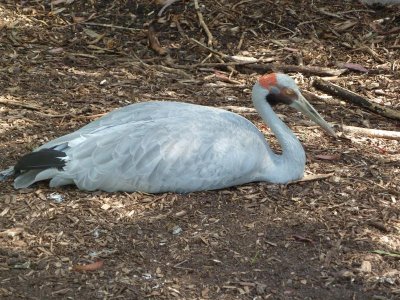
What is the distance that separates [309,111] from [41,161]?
2.11m

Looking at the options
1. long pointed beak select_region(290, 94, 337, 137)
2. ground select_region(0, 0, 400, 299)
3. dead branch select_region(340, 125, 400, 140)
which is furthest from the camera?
dead branch select_region(340, 125, 400, 140)

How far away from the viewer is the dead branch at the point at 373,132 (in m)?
6.66

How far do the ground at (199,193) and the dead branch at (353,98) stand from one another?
0.07 metres

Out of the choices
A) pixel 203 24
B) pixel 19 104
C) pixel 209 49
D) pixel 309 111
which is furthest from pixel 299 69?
pixel 19 104

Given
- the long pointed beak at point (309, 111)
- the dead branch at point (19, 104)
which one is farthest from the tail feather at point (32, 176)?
the long pointed beak at point (309, 111)

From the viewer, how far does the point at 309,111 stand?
6.28m

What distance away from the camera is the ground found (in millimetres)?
4793

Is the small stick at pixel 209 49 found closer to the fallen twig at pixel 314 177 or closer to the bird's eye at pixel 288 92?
the bird's eye at pixel 288 92

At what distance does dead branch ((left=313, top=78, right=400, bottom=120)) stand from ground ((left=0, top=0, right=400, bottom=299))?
7 centimetres

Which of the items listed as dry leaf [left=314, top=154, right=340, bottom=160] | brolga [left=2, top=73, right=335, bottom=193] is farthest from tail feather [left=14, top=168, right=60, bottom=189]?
dry leaf [left=314, top=154, right=340, bottom=160]

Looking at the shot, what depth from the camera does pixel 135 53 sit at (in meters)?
8.30

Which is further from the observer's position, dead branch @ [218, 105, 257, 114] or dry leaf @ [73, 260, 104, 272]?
dead branch @ [218, 105, 257, 114]

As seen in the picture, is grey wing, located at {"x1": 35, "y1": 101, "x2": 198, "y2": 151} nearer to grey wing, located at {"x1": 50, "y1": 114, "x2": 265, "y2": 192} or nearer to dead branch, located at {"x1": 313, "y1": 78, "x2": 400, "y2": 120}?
grey wing, located at {"x1": 50, "y1": 114, "x2": 265, "y2": 192}

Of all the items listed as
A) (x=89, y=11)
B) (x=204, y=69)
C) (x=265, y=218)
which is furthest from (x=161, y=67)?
(x=265, y=218)
